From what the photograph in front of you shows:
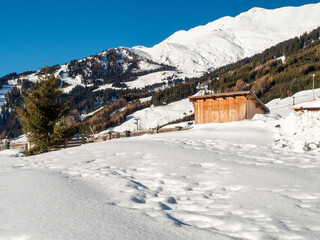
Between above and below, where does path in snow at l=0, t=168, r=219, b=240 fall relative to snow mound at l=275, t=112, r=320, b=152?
below

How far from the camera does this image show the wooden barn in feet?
78.9

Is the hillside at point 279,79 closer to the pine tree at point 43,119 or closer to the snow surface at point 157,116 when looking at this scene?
the snow surface at point 157,116

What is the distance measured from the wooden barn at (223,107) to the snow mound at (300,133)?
37.9ft

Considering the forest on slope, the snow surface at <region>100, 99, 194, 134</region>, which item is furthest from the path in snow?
the snow surface at <region>100, 99, 194, 134</region>

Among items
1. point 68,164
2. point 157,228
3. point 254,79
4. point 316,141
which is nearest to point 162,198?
point 157,228

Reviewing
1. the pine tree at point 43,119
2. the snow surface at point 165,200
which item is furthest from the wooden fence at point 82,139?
the snow surface at point 165,200

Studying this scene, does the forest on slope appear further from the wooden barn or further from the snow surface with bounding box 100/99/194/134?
the wooden barn

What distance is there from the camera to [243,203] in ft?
13.9

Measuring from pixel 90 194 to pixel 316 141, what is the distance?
9765mm

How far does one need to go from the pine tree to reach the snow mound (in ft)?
42.6

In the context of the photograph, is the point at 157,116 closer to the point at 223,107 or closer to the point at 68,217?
the point at 223,107

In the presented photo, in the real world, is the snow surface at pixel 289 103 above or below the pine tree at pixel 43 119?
above

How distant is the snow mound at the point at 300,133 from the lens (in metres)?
10.2

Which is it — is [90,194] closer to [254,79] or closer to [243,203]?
[243,203]
